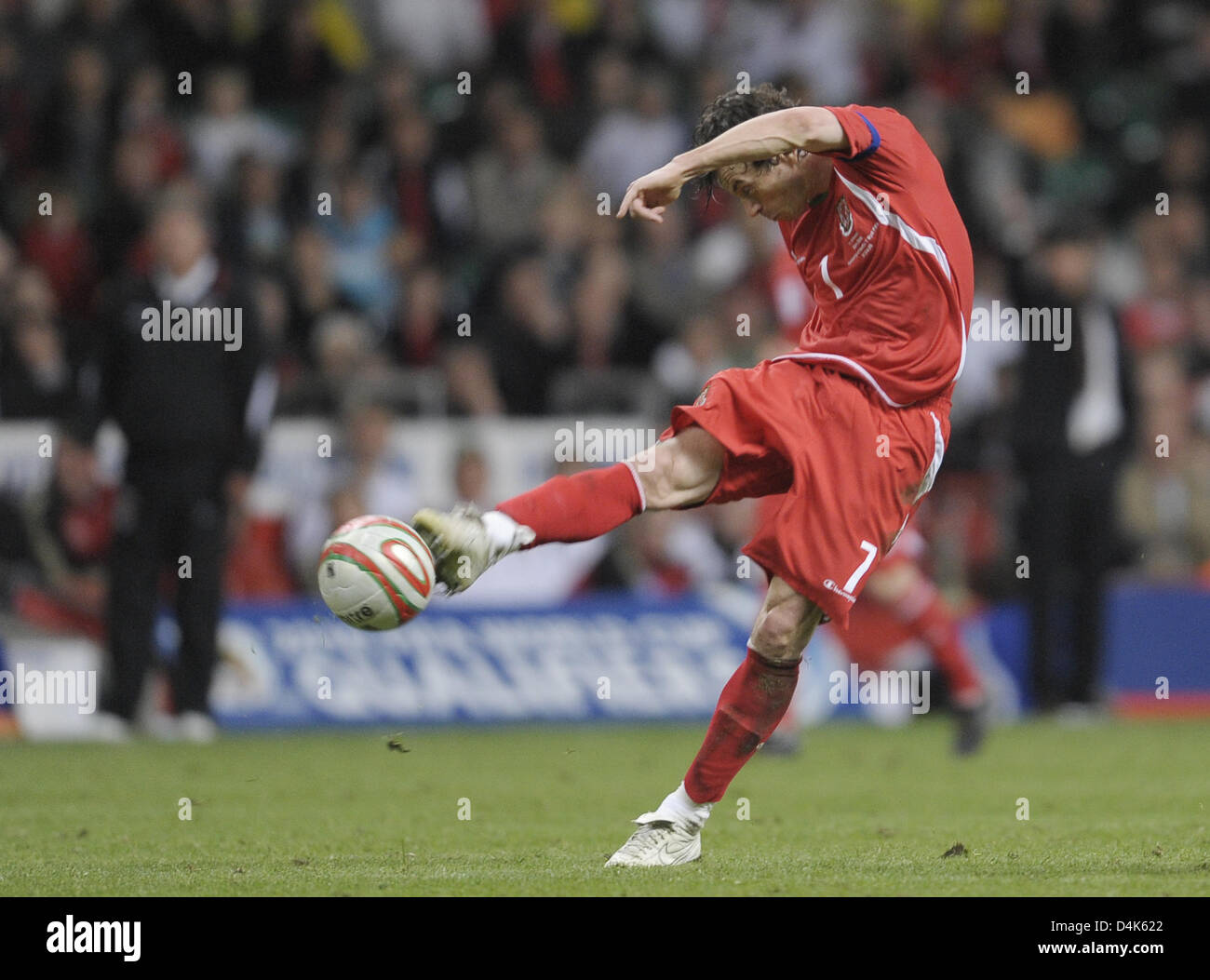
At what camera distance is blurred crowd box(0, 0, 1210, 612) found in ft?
40.9

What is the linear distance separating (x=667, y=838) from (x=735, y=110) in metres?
2.23

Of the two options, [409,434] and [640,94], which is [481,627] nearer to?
[409,434]

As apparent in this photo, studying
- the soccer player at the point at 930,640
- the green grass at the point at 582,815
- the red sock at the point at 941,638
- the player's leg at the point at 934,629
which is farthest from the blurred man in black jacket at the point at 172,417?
the red sock at the point at 941,638

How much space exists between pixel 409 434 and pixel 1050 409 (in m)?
4.17

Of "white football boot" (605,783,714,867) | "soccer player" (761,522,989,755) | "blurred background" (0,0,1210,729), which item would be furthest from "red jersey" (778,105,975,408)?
"soccer player" (761,522,989,755)

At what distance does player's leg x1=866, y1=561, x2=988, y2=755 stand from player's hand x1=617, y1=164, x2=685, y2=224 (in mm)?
4818

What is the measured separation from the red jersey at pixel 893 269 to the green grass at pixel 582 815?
4.97 feet

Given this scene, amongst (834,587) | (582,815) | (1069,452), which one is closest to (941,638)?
(1069,452)

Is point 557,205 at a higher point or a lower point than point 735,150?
higher

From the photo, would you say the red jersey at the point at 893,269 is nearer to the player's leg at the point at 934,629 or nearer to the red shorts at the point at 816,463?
the red shorts at the point at 816,463

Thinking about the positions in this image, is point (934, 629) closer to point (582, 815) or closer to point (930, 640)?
point (930, 640)

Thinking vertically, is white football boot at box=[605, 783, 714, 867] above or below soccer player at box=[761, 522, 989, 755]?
below

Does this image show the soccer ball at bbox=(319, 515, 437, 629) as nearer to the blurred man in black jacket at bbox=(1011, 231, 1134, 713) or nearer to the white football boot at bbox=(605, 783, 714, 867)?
the white football boot at bbox=(605, 783, 714, 867)

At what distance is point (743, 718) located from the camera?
5.71 metres
